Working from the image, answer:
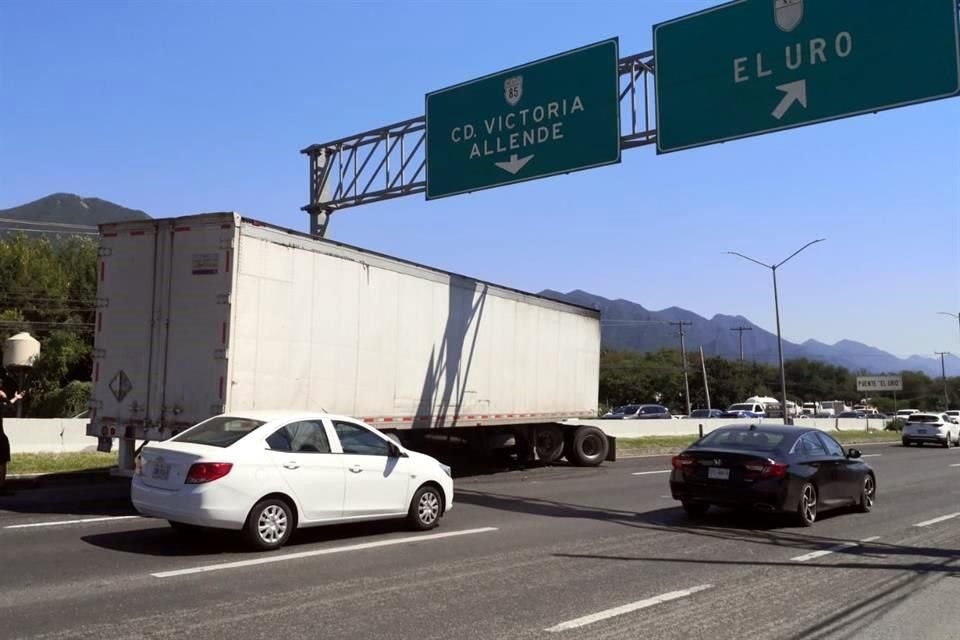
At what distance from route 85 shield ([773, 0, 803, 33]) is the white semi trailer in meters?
7.45

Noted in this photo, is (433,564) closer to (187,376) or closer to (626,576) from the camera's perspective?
(626,576)

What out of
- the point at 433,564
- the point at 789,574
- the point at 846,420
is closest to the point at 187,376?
the point at 433,564

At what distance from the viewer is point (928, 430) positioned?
130 feet

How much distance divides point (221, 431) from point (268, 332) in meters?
3.45

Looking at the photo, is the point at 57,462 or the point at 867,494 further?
the point at 57,462

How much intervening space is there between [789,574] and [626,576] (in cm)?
166

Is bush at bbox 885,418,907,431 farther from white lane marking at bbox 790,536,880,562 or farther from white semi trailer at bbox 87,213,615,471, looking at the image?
white lane marking at bbox 790,536,880,562

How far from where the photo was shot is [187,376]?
12383 millimetres

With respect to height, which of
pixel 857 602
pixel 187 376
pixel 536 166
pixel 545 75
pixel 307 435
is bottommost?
pixel 857 602

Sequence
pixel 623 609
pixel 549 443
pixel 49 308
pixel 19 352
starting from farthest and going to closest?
pixel 49 308
pixel 19 352
pixel 549 443
pixel 623 609

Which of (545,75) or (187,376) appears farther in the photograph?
(545,75)

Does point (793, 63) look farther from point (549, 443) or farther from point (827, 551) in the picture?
point (549, 443)

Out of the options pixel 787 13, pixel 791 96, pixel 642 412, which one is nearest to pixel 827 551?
pixel 791 96

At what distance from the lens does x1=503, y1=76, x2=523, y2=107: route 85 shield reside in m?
17.1
